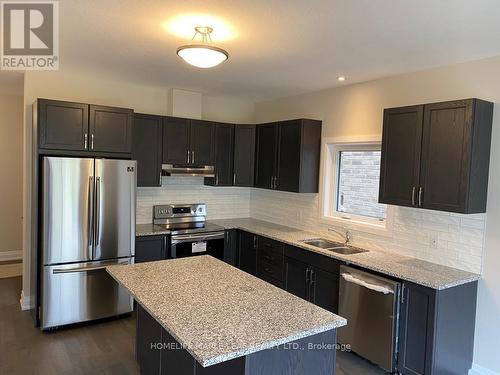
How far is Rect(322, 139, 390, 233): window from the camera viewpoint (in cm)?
400

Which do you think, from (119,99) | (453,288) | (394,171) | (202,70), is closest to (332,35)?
(394,171)

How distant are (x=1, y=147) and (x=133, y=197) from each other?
3.40m

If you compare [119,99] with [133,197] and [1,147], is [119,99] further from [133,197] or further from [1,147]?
[1,147]

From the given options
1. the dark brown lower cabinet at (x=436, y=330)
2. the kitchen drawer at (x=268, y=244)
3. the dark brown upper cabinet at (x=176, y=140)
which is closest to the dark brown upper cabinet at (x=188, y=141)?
the dark brown upper cabinet at (x=176, y=140)

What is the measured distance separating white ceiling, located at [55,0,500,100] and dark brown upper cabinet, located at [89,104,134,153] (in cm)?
46

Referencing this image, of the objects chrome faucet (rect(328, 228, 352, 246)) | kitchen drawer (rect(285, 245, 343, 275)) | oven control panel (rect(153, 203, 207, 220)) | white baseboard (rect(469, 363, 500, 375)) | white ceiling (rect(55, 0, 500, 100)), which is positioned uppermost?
white ceiling (rect(55, 0, 500, 100))

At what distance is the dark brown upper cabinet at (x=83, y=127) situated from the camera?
3574 millimetres

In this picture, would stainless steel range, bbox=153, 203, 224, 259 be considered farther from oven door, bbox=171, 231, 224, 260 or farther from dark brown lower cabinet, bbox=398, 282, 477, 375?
dark brown lower cabinet, bbox=398, 282, 477, 375

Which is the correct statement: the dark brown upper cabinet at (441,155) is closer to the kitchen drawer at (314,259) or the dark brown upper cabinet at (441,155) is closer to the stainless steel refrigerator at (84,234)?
the kitchen drawer at (314,259)

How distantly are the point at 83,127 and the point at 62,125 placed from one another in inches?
7.5

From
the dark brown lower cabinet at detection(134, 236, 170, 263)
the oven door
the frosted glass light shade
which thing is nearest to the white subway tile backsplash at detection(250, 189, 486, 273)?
the oven door

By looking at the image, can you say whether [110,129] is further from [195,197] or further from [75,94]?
[195,197]

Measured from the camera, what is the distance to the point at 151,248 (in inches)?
169

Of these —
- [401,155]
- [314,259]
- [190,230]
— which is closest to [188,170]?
[190,230]
